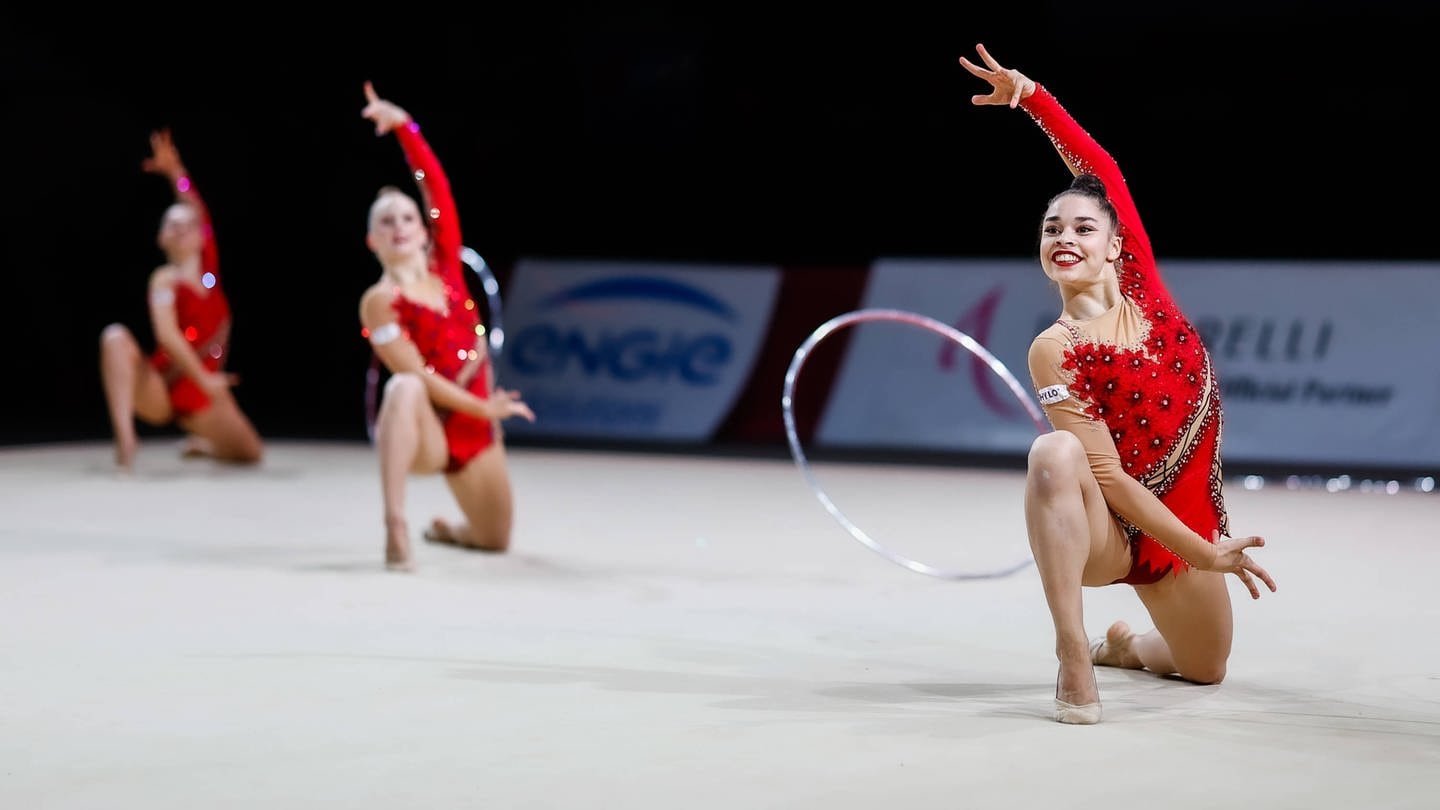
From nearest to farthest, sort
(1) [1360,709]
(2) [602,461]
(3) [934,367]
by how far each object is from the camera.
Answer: (1) [1360,709] → (2) [602,461] → (3) [934,367]

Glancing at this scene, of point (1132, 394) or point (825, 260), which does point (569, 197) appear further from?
point (1132, 394)

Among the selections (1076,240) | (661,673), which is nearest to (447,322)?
(661,673)

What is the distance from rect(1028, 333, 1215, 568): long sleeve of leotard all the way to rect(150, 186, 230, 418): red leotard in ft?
19.7

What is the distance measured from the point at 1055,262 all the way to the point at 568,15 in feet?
28.2

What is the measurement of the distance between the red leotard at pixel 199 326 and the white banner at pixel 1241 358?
3.75 metres

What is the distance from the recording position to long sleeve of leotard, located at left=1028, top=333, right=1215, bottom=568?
3.13 m

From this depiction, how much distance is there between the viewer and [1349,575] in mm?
5074

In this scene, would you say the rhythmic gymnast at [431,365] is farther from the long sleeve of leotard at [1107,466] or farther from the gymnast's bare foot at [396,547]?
the long sleeve of leotard at [1107,466]

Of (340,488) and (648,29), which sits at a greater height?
(648,29)

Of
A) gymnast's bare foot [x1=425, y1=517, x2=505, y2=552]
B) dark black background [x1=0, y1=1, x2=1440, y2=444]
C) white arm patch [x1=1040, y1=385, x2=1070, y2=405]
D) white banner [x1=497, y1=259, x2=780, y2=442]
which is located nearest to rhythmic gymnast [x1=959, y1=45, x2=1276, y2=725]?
white arm patch [x1=1040, y1=385, x2=1070, y2=405]

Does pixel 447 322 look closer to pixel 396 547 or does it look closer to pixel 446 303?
pixel 446 303

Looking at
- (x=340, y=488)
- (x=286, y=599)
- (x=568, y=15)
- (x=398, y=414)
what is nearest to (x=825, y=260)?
(x=568, y=15)

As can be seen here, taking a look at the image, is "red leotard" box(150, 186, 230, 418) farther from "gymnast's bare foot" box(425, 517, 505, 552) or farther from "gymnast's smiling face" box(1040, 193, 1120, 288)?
"gymnast's smiling face" box(1040, 193, 1120, 288)

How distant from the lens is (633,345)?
10633 mm
